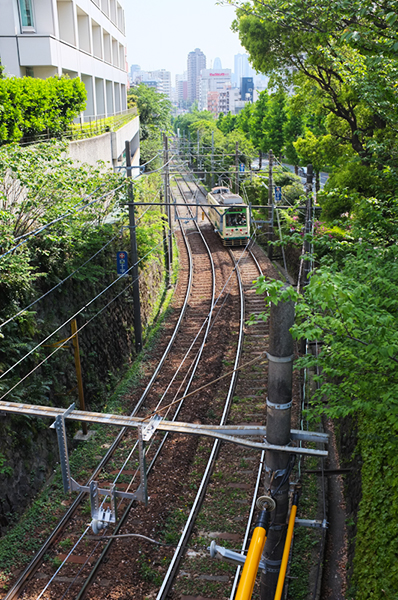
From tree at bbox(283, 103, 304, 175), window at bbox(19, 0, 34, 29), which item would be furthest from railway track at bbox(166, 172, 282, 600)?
tree at bbox(283, 103, 304, 175)

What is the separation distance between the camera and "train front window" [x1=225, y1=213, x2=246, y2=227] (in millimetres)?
29984

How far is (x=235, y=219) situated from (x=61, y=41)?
43.7 feet

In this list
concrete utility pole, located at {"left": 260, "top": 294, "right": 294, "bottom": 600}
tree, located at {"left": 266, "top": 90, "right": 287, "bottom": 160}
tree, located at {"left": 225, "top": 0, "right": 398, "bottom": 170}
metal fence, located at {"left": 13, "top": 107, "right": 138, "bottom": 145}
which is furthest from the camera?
tree, located at {"left": 266, "top": 90, "right": 287, "bottom": 160}

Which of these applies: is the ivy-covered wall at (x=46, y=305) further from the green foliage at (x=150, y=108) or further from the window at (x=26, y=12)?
the green foliage at (x=150, y=108)

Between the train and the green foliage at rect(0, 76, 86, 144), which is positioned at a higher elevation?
the green foliage at rect(0, 76, 86, 144)

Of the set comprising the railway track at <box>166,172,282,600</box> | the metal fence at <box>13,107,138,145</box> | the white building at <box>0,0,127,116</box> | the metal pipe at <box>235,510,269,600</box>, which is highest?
the white building at <box>0,0,127,116</box>

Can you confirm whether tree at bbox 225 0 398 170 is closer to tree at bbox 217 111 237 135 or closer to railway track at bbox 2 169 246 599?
railway track at bbox 2 169 246 599

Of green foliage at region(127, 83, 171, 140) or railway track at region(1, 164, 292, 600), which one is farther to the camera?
green foliage at region(127, 83, 171, 140)

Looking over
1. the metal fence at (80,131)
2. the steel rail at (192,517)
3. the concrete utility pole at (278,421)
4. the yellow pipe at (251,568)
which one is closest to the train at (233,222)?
the metal fence at (80,131)

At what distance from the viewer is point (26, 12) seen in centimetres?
2088

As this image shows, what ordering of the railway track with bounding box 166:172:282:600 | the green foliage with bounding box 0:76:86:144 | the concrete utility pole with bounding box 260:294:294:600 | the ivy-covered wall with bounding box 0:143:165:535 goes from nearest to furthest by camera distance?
the concrete utility pole with bounding box 260:294:294:600, the railway track with bounding box 166:172:282:600, the ivy-covered wall with bounding box 0:143:165:535, the green foliage with bounding box 0:76:86:144

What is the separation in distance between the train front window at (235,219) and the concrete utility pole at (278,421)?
2605cm

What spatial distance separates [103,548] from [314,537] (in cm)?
402

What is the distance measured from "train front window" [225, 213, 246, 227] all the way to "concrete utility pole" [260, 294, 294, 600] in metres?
26.1
